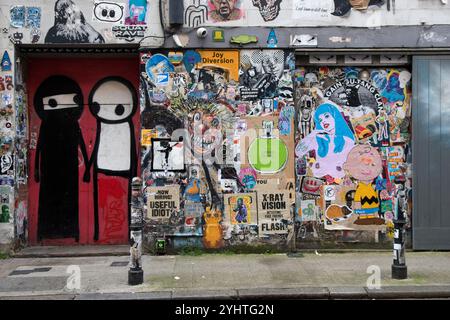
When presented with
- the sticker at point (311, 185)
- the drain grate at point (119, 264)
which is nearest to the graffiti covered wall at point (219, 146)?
the sticker at point (311, 185)

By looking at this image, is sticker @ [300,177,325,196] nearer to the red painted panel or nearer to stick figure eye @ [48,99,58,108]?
the red painted panel

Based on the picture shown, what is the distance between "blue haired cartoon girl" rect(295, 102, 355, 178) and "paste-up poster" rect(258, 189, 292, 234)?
0.86m

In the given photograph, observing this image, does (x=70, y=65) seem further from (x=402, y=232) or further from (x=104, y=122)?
(x=402, y=232)

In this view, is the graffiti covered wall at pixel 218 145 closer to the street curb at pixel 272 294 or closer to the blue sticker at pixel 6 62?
the blue sticker at pixel 6 62

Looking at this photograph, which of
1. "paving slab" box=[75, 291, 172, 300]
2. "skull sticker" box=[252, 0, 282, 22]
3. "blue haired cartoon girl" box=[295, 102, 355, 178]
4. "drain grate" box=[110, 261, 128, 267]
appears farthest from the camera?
"blue haired cartoon girl" box=[295, 102, 355, 178]

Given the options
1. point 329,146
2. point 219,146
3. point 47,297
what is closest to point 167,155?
point 219,146

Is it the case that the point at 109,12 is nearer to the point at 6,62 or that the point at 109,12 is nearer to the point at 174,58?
the point at 174,58

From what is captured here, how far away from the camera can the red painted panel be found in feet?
37.0

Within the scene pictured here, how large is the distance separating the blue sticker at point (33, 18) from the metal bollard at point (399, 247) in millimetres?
7193

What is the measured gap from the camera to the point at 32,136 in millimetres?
11266

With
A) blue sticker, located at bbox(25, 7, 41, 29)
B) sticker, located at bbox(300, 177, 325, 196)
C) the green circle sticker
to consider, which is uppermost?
blue sticker, located at bbox(25, 7, 41, 29)

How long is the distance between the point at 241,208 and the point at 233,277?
205 centimetres

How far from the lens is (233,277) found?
8.84 metres

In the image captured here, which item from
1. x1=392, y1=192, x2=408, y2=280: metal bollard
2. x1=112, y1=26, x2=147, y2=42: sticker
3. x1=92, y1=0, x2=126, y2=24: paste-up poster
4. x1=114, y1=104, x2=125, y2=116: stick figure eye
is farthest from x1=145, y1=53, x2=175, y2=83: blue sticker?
x1=392, y1=192, x2=408, y2=280: metal bollard
